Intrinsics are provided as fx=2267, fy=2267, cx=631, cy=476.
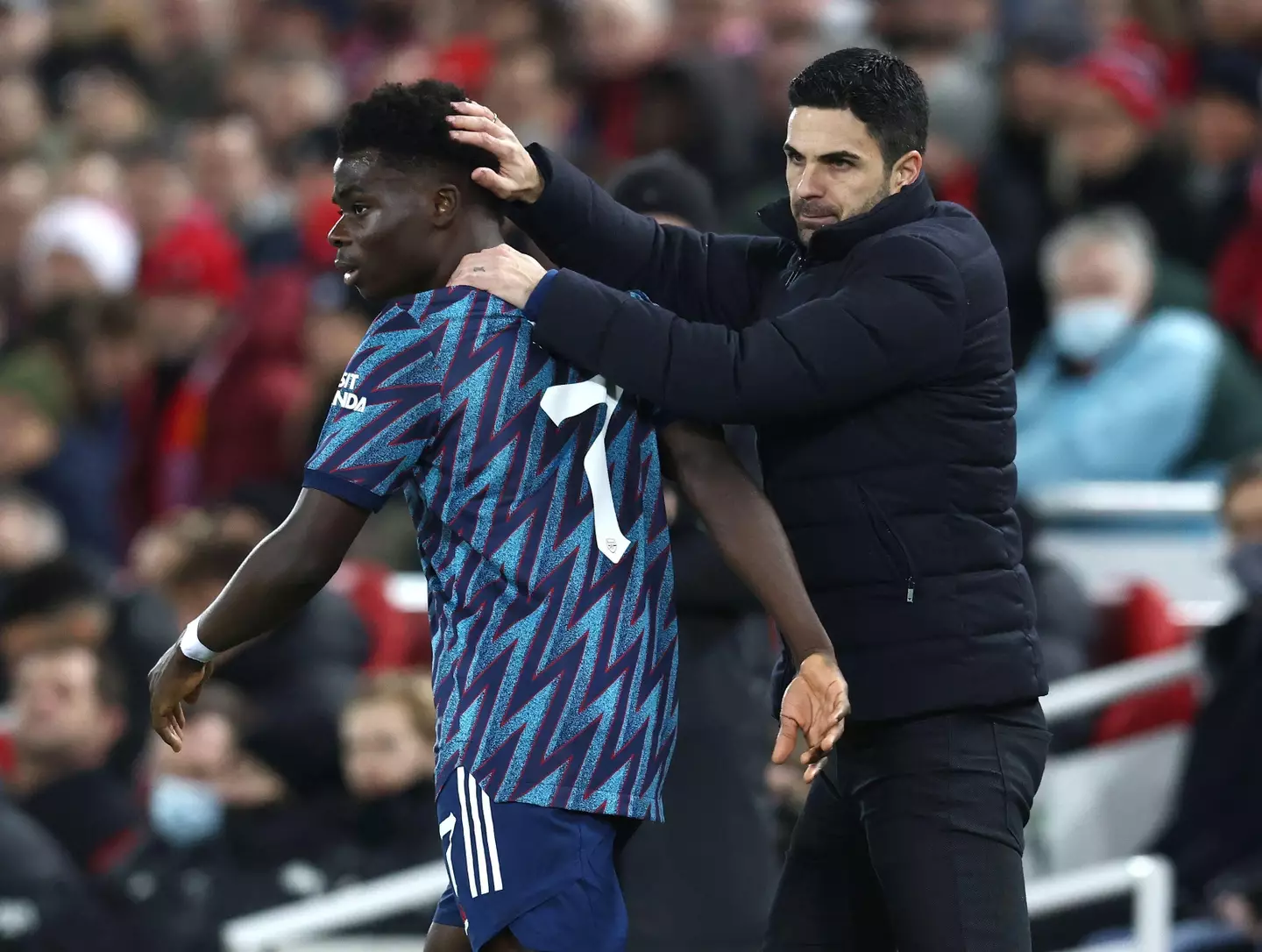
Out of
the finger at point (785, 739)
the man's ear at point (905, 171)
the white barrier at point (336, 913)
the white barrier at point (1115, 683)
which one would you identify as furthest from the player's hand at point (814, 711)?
the white barrier at point (1115, 683)

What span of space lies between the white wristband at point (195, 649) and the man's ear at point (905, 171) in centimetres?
126

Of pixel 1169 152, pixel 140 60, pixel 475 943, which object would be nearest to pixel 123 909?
pixel 475 943

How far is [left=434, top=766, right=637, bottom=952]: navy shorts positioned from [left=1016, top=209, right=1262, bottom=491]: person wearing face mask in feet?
14.0

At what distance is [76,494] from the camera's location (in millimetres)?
8906

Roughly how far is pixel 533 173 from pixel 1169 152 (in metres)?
4.67

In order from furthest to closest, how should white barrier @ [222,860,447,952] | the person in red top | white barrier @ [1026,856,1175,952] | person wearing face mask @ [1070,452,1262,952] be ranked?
the person in red top < person wearing face mask @ [1070,452,1262,952] < white barrier @ [1026,856,1175,952] < white barrier @ [222,860,447,952]

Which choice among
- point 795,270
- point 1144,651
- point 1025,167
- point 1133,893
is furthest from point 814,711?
point 1025,167

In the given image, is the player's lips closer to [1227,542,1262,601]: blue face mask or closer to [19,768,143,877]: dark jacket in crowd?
[1227,542,1262,601]: blue face mask

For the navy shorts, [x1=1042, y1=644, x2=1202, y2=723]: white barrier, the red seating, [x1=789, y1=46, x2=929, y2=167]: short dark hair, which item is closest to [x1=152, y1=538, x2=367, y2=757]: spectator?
[x1=1042, y1=644, x2=1202, y2=723]: white barrier

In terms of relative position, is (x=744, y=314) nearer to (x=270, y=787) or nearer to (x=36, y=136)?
(x=270, y=787)

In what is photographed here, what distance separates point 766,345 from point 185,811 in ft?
12.3

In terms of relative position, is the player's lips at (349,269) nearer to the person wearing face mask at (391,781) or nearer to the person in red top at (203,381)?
the person wearing face mask at (391,781)

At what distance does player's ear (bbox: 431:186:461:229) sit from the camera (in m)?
3.40

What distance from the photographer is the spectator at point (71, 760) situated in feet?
22.6
